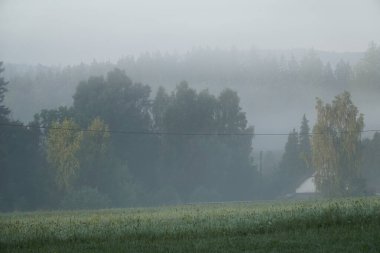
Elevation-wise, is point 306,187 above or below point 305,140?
below

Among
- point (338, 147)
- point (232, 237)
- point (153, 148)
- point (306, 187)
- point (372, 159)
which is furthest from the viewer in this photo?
point (372, 159)

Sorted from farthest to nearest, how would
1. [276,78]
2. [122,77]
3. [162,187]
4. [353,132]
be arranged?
[276,78]
[122,77]
[162,187]
[353,132]

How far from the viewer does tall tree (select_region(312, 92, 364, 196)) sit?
7075 centimetres

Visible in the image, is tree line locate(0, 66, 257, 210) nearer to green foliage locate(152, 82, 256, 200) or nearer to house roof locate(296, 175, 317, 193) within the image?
green foliage locate(152, 82, 256, 200)

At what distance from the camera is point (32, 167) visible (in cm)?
7038

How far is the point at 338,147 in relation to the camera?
→ 73562 millimetres

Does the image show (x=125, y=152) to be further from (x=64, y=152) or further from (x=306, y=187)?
(x=306, y=187)

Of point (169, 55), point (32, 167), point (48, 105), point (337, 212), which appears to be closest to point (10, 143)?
point (32, 167)

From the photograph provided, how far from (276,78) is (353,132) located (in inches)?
2987

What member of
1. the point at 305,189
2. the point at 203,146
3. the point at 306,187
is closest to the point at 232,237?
the point at 203,146

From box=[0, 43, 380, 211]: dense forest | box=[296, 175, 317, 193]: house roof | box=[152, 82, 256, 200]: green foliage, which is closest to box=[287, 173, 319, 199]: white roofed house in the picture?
box=[296, 175, 317, 193]: house roof

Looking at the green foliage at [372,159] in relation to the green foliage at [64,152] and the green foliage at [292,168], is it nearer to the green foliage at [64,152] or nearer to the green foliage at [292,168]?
the green foliage at [292,168]

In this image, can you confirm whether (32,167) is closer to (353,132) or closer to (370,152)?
(353,132)

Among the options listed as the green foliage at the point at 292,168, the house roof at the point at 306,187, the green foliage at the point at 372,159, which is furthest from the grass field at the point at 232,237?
the green foliage at the point at 372,159
